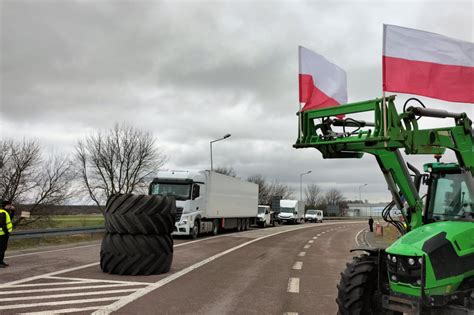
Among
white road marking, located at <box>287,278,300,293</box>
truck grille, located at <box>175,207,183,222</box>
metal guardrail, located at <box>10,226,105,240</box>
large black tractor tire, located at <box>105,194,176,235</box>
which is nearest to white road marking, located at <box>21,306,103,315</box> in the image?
large black tractor tire, located at <box>105,194,176,235</box>

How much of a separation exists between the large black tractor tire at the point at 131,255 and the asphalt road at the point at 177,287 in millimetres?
276

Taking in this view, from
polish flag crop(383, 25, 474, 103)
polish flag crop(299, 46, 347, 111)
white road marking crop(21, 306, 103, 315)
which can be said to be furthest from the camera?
polish flag crop(299, 46, 347, 111)

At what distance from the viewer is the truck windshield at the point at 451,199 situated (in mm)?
5555

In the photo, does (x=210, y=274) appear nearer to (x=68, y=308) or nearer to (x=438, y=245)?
(x=68, y=308)

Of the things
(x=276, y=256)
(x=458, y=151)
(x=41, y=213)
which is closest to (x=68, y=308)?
(x=458, y=151)

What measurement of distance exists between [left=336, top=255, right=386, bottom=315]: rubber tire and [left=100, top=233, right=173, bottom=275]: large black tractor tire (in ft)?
20.8

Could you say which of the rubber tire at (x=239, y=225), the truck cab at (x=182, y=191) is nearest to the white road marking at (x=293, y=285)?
the truck cab at (x=182, y=191)

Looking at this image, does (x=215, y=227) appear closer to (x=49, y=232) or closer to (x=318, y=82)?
(x=49, y=232)

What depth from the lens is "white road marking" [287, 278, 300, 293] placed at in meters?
9.50

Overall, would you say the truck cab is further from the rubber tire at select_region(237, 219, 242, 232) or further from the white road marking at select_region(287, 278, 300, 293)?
the white road marking at select_region(287, 278, 300, 293)

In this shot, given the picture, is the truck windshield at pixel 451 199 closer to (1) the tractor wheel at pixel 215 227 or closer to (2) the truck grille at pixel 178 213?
(2) the truck grille at pixel 178 213

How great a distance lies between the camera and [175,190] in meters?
24.3

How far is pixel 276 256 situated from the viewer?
16.4 metres

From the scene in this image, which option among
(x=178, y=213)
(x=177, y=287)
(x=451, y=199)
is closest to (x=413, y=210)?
(x=451, y=199)
